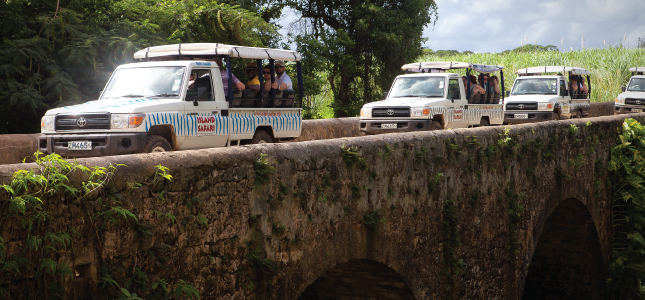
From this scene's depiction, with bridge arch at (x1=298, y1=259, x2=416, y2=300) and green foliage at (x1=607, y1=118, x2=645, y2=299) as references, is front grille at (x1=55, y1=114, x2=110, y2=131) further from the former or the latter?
green foliage at (x1=607, y1=118, x2=645, y2=299)

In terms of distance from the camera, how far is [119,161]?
401 centimetres

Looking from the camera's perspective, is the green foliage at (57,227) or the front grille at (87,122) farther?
the front grille at (87,122)

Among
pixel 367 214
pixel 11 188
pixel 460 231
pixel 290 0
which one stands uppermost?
pixel 290 0

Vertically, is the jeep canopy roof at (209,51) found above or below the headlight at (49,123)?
above

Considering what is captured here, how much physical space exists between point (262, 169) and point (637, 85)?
23952 mm

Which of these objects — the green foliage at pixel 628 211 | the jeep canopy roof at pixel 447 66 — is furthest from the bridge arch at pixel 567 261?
the jeep canopy roof at pixel 447 66

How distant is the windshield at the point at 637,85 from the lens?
24.6m

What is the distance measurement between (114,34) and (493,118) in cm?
1017

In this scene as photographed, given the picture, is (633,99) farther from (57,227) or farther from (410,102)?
(57,227)

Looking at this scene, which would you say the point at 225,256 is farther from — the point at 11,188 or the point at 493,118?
the point at 493,118

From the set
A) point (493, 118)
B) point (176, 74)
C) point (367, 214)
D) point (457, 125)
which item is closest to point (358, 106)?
point (493, 118)

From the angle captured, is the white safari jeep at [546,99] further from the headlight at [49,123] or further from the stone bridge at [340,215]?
the headlight at [49,123]

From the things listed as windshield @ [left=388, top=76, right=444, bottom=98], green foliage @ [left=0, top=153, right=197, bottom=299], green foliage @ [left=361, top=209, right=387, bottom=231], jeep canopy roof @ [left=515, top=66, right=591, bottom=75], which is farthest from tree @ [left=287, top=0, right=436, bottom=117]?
green foliage @ [left=0, top=153, right=197, bottom=299]

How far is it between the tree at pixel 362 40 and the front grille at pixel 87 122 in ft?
49.7
